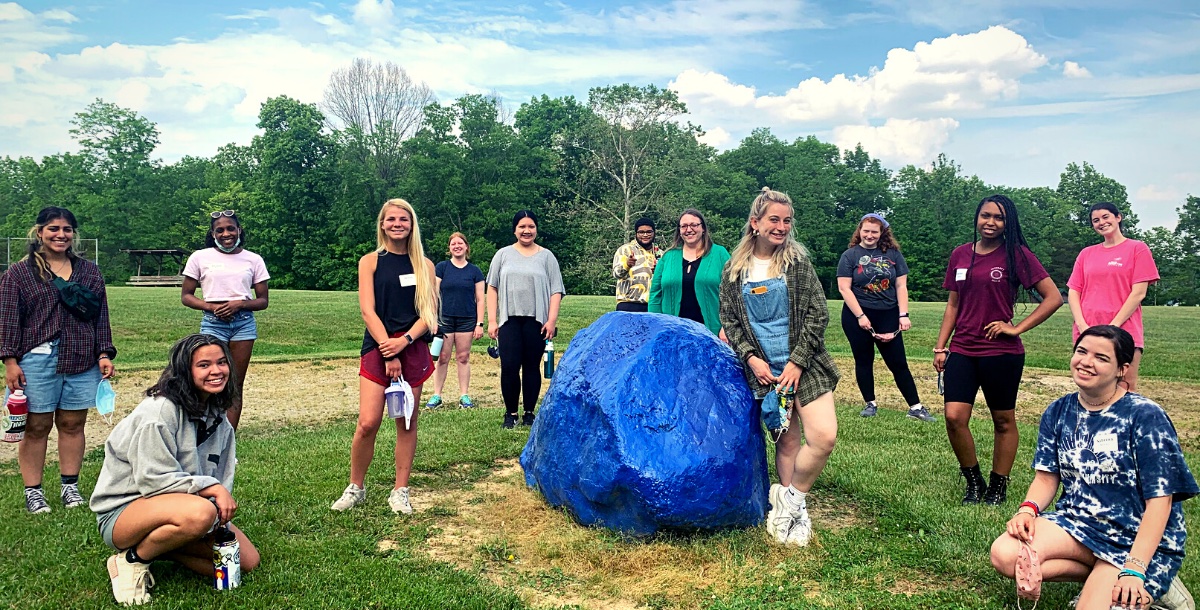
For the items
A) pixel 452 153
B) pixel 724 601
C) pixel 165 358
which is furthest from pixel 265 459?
pixel 452 153

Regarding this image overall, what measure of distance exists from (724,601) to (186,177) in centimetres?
6586

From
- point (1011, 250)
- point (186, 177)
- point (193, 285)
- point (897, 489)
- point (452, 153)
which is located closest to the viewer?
point (1011, 250)

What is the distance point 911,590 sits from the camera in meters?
4.07

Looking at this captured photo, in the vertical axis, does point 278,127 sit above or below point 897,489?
above

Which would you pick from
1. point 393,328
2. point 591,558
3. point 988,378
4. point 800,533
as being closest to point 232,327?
point 393,328

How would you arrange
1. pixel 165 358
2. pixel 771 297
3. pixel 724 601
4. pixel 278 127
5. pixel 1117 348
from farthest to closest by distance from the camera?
pixel 278 127 → pixel 165 358 → pixel 771 297 → pixel 724 601 → pixel 1117 348

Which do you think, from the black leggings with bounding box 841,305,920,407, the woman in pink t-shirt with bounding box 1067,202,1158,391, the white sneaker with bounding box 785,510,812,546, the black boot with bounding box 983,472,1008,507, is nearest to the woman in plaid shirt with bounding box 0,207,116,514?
the white sneaker with bounding box 785,510,812,546

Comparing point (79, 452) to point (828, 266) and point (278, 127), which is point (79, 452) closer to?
point (828, 266)

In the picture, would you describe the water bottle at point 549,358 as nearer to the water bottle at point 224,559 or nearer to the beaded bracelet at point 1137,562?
the water bottle at point 224,559

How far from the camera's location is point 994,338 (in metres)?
5.20

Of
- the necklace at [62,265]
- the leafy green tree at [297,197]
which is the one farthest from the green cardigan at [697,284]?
the leafy green tree at [297,197]

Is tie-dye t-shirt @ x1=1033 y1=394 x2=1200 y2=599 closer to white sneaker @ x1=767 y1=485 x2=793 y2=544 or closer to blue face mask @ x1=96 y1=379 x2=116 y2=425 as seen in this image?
white sneaker @ x1=767 y1=485 x2=793 y2=544

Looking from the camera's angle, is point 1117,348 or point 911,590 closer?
point 1117,348

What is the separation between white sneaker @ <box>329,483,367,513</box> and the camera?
516 cm
